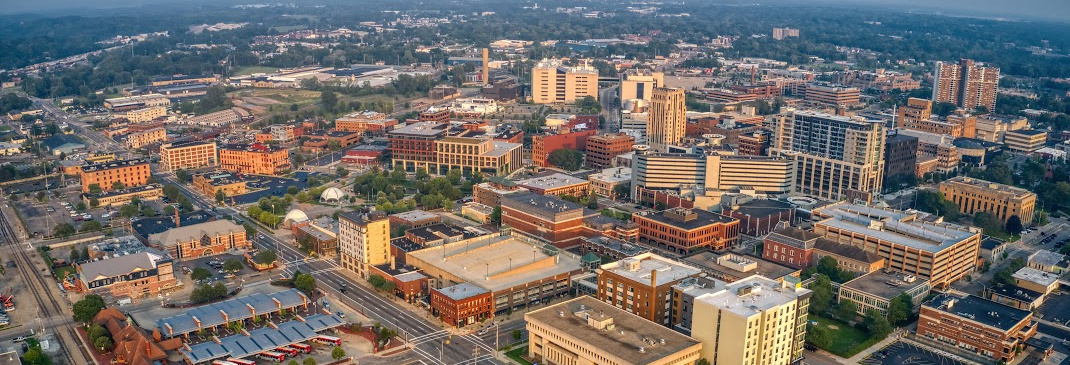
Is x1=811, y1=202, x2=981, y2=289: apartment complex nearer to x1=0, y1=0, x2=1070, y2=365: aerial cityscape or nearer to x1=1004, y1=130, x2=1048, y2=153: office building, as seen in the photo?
x1=0, y1=0, x2=1070, y2=365: aerial cityscape

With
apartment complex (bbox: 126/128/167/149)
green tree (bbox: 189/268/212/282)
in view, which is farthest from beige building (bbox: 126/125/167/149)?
green tree (bbox: 189/268/212/282)

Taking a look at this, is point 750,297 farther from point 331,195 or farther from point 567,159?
point 567,159

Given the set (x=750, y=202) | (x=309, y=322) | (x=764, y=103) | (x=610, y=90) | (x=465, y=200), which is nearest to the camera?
(x=309, y=322)

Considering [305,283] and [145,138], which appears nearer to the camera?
[305,283]

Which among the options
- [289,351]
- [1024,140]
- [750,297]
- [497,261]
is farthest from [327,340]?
[1024,140]

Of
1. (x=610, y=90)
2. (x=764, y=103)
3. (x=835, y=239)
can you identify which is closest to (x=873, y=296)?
(x=835, y=239)

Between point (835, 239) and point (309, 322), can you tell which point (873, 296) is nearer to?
point (835, 239)

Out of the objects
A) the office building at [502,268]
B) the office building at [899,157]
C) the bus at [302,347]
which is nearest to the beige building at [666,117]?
the office building at [899,157]
